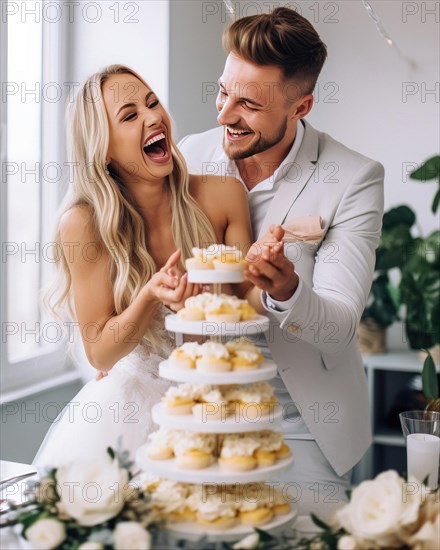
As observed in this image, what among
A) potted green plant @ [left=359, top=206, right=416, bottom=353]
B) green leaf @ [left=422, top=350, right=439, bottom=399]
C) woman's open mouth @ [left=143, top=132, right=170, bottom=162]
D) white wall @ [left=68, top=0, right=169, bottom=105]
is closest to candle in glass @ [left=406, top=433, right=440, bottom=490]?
woman's open mouth @ [left=143, top=132, right=170, bottom=162]

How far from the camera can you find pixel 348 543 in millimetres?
1090

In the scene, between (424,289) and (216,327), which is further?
(424,289)

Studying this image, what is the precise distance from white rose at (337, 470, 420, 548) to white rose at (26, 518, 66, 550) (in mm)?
399

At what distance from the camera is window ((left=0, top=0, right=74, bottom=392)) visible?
303 centimetres

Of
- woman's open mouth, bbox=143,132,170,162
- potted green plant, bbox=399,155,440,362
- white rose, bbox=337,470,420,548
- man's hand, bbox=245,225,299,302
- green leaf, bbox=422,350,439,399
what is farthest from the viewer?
potted green plant, bbox=399,155,440,362

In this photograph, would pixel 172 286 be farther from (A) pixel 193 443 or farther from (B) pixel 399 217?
(B) pixel 399 217

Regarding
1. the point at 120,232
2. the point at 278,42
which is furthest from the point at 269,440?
the point at 278,42

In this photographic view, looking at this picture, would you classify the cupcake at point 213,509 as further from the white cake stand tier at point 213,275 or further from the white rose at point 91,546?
the white cake stand tier at point 213,275

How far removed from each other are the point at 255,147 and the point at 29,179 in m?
1.49

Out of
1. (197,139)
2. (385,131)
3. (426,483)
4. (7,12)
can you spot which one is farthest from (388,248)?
(426,483)

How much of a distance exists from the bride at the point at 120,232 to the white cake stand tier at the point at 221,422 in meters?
0.50

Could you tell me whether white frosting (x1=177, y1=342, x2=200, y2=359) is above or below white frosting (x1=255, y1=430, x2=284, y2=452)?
above

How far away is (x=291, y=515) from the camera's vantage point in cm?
126

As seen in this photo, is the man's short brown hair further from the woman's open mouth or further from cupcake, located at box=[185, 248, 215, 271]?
cupcake, located at box=[185, 248, 215, 271]
